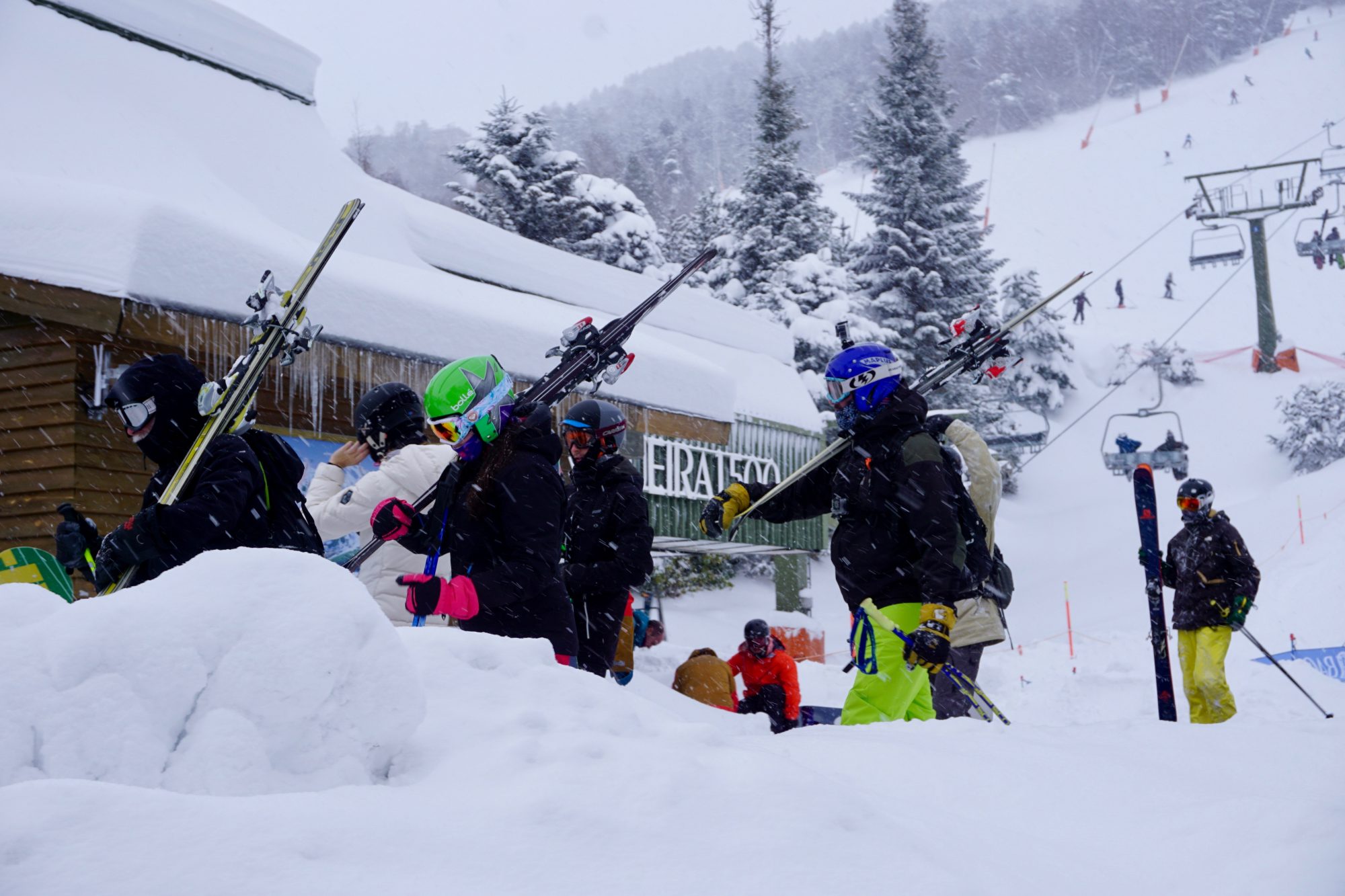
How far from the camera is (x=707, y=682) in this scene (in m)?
7.57

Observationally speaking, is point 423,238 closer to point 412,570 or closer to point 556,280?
A: point 556,280

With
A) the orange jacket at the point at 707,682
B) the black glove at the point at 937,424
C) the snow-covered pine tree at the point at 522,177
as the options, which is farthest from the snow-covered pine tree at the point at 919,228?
the black glove at the point at 937,424

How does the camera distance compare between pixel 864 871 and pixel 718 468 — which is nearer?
pixel 864 871

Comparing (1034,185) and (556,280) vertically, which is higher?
(1034,185)

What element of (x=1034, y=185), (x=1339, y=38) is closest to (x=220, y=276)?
(x=1034, y=185)

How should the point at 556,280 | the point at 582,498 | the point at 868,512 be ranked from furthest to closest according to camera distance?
the point at 556,280 < the point at 582,498 < the point at 868,512

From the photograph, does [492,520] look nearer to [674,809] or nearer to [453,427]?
[453,427]

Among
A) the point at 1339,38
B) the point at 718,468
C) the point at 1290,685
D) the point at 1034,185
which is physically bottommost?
the point at 1290,685

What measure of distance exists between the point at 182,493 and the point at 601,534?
1951mm

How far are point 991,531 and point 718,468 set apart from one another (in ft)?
26.5

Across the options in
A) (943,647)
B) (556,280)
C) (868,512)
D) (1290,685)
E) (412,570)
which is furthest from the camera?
(556,280)

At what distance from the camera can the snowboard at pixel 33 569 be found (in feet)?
15.5

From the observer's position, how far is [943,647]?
3.85 meters

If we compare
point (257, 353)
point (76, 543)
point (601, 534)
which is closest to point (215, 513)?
point (76, 543)
